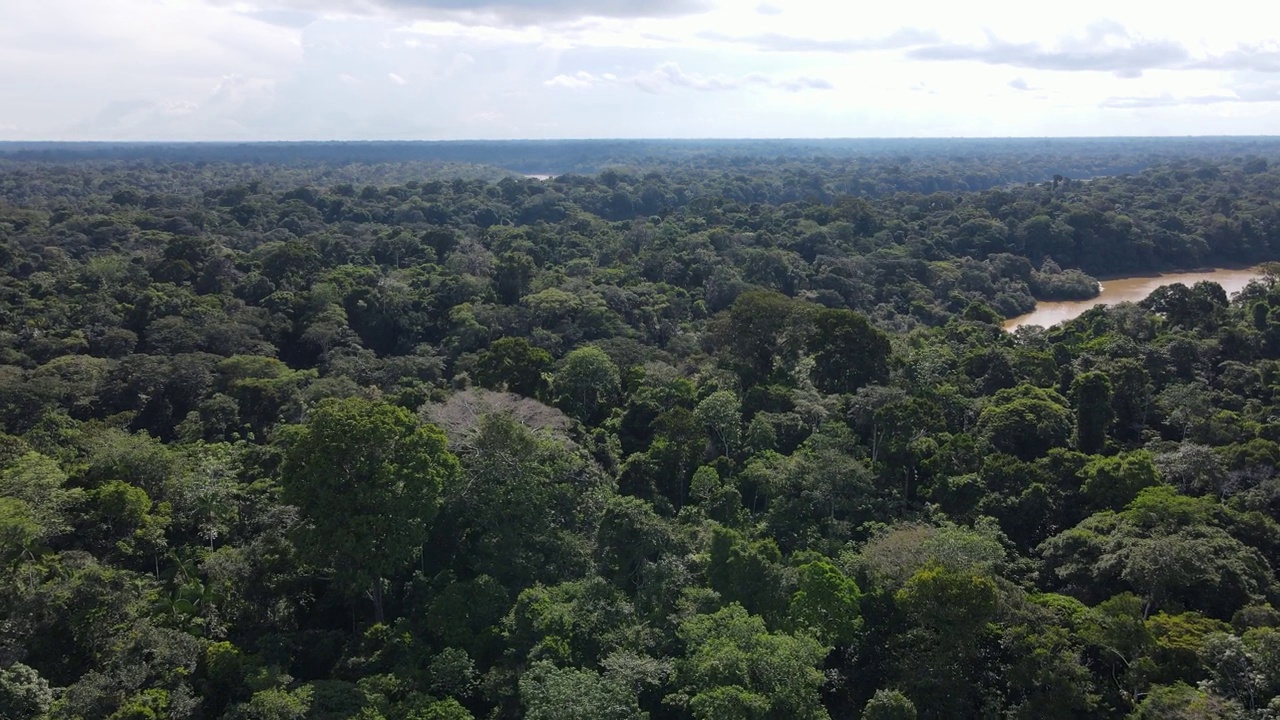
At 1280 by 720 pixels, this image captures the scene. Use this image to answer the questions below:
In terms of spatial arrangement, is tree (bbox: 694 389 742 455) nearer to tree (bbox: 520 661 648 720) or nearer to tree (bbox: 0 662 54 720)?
tree (bbox: 520 661 648 720)

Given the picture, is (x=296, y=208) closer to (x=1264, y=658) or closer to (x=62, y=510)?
(x=62, y=510)

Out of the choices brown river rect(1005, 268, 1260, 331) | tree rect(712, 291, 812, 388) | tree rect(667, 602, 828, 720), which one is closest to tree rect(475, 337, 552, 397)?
tree rect(712, 291, 812, 388)

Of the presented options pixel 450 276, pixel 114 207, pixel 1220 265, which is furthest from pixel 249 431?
pixel 1220 265

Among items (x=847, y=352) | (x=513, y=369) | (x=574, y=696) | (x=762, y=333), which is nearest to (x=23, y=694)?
(x=574, y=696)

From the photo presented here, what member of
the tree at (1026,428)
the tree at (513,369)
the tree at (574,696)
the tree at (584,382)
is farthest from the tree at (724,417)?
the tree at (574,696)

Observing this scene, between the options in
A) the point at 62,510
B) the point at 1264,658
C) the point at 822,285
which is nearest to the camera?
the point at 1264,658

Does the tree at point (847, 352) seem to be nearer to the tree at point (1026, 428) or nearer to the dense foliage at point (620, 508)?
the dense foliage at point (620, 508)
